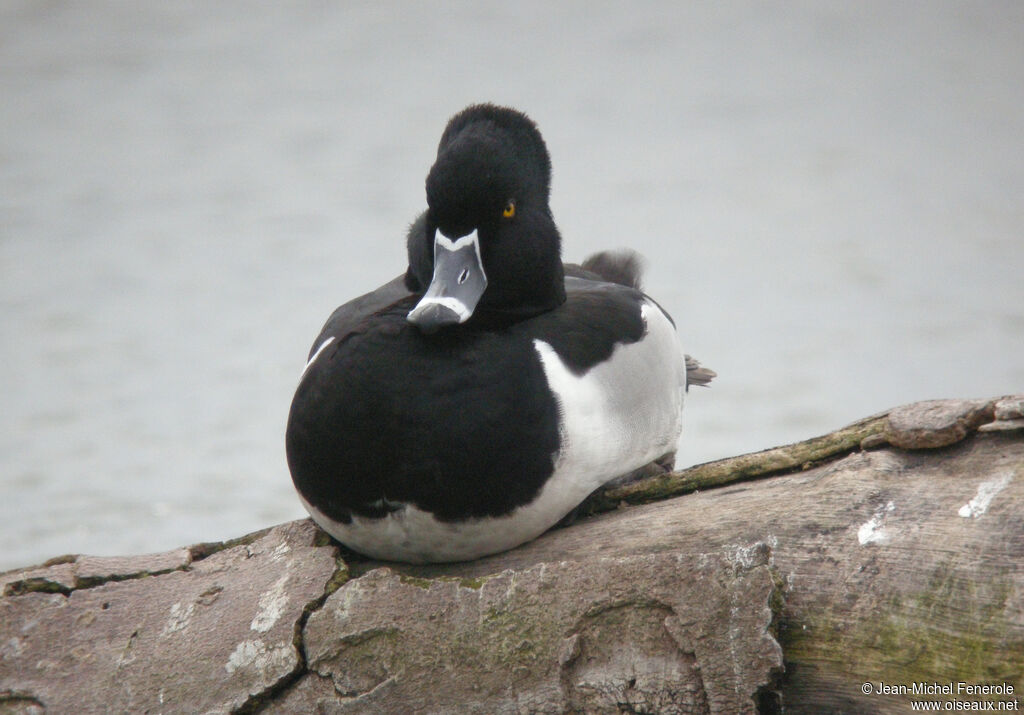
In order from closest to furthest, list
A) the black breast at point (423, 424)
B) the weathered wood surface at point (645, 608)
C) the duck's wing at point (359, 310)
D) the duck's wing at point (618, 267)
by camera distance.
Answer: the weathered wood surface at point (645, 608), the black breast at point (423, 424), the duck's wing at point (359, 310), the duck's wing at point (618, 267)

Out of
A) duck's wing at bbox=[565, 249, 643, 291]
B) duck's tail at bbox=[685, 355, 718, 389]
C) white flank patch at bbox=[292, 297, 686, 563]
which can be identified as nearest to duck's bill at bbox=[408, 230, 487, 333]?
white flank patch at bbox=[292, 297, 686, 563]

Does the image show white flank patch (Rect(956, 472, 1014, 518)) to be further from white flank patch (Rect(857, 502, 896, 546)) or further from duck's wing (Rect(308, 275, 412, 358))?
duck's wing (Rect(308, 275, 412, 358))

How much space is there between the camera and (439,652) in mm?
2768

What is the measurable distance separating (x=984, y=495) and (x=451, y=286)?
4.23ft

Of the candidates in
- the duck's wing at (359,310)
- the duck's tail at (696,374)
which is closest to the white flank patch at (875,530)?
the duck's wing at (359,310)

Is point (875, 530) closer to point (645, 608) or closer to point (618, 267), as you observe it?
point (645, 608)

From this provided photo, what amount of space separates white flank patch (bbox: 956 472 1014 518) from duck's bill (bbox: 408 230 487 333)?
3.90 ft

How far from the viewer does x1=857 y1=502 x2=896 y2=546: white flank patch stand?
2592 millimetres

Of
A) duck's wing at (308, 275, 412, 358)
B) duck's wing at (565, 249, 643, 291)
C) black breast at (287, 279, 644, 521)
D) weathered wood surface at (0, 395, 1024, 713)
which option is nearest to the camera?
weathered wood surface at (0, 395, 1024, 713)

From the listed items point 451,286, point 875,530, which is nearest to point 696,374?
point 451,286

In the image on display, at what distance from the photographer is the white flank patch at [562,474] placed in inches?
114

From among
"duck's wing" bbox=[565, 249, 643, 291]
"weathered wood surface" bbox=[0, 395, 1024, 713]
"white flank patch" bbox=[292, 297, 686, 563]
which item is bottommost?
"weathered wood surface" bbox=[0, 395, 1024, 713]

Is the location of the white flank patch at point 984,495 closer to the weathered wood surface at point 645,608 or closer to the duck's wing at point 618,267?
the weathered wood surface at point 645,608

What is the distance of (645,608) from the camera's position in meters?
2.67
